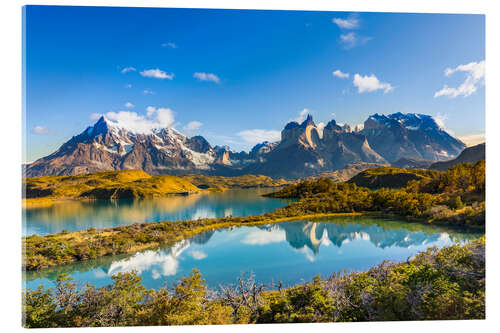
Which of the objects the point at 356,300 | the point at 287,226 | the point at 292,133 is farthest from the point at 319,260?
the point at 292,133

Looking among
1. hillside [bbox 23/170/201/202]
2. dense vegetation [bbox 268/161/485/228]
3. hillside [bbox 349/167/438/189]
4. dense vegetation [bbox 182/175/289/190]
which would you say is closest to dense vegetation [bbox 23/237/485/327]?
dense vegetation [bbox 268/161/485/228]

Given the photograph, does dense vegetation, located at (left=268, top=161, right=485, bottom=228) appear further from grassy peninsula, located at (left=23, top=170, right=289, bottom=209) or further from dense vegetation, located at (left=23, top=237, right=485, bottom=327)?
grassy peninsula, located at (left=23, top=170, right=289, bottom=209)

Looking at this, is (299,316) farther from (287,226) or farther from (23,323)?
(287,226)

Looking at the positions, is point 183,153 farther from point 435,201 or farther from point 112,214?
point 435,201

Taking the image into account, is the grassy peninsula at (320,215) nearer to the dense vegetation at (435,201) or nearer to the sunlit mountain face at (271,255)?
the dense vegetation at (435,201)

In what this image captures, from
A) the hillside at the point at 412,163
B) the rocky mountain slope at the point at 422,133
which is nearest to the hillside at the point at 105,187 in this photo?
the rocky mountain slope at the point at 422,133

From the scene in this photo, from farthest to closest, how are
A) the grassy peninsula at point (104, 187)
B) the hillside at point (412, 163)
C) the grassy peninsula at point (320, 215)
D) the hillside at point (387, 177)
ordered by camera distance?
the grassy peninsula at point (104, 187)
the hillside at point (387, 177)
the hillside at point (412, 163)
the grassy peninsula at point (320, 215)
